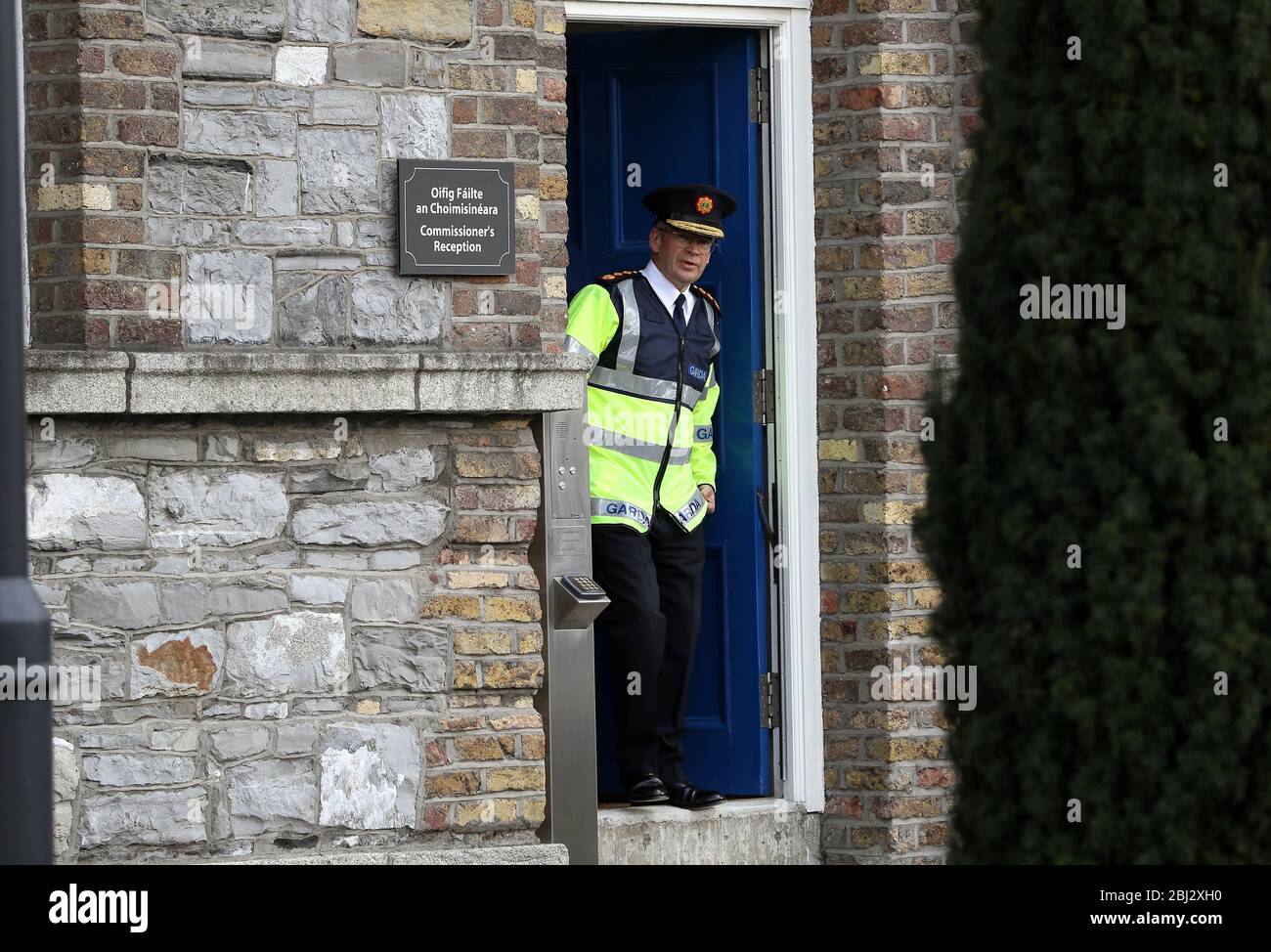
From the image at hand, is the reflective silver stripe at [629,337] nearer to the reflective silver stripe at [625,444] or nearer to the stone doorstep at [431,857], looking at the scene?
the reflective silver stripe at [625,444]

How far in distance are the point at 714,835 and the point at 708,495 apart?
1118 mm

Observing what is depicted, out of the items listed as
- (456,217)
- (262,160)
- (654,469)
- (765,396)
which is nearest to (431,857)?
(654,469)

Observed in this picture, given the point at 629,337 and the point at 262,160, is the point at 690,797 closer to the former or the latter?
the point at 629,337

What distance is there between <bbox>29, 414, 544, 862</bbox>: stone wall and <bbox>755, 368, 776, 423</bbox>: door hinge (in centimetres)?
129

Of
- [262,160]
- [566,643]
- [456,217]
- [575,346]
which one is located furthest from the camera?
A: [575,346]

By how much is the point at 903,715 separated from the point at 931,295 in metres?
1.38

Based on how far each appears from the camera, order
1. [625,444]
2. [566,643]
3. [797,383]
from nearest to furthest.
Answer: [566,643] < [625,444] < [797,383]

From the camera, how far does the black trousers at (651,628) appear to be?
6.75 metres

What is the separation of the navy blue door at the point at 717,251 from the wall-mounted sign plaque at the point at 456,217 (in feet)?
4.23

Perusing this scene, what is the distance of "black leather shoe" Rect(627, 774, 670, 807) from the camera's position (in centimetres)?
686

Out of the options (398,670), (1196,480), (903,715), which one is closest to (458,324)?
(398,670)

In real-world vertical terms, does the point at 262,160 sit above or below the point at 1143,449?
above

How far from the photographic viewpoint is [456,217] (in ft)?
19.8

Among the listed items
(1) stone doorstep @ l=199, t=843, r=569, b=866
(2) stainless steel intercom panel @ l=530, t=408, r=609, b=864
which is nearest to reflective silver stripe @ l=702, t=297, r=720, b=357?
(2) stainless steel intercom panel @ l=530, t=408, r=609, b=864
